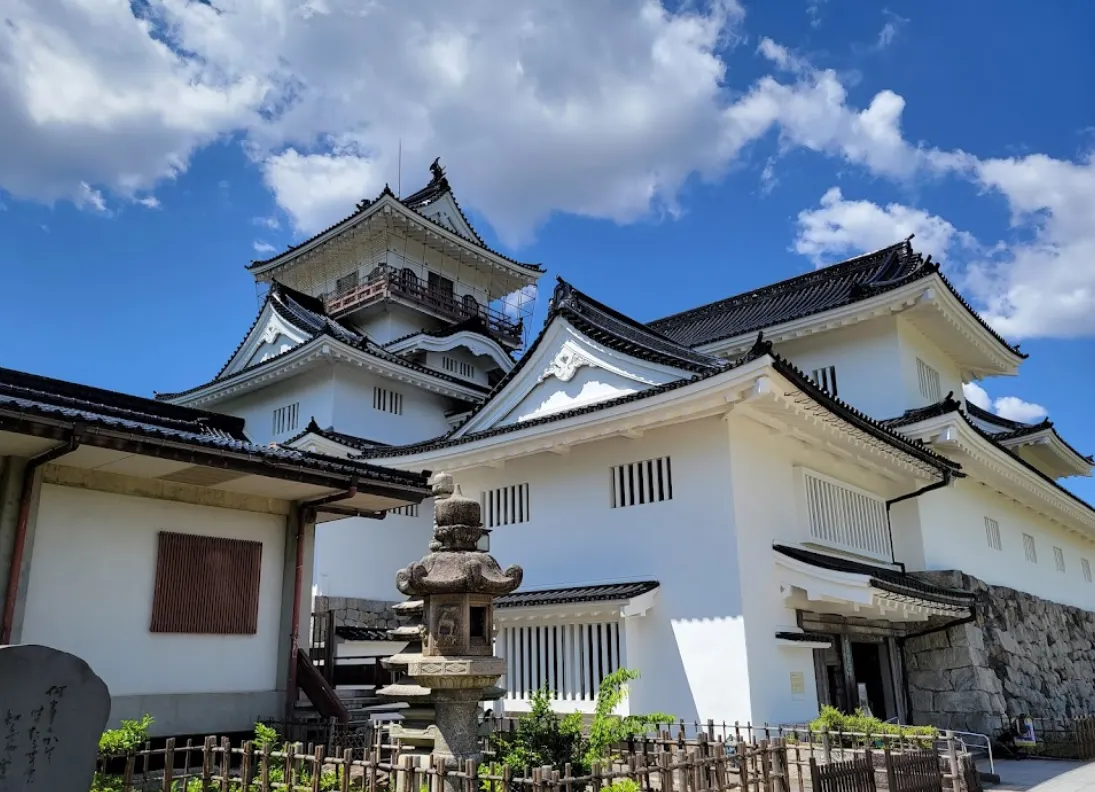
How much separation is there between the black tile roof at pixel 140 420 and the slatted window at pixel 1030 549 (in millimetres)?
20259

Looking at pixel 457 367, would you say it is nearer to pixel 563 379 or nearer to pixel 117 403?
pixel 563 379

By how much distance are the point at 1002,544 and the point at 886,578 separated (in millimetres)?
9926

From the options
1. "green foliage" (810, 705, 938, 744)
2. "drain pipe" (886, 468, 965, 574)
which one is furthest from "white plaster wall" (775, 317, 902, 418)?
"green foliage" (810, 705, 938, 744)

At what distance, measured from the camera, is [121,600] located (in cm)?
1105

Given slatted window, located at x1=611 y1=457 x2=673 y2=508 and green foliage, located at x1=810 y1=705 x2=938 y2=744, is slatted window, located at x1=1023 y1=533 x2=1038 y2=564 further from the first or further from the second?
slatted window, located at x1=611 y1=457 x2=673 y2=508

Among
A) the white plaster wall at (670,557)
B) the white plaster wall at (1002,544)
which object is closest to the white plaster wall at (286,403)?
the white plaster wall at (670,557)

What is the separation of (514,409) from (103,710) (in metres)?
13.4

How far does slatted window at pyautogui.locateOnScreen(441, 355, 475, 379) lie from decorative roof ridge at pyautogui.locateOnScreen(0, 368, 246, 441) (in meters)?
15.6

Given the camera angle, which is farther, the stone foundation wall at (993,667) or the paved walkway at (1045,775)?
the stone foundation wall at (993,667)

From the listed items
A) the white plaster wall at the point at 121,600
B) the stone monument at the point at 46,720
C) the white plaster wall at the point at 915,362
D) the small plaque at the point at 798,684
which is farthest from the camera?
the white plaster wall at the point at 915,362

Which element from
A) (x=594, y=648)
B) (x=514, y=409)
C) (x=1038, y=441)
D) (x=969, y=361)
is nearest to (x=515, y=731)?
(x=594, y=648)

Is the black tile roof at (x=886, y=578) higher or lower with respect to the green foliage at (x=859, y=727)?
higher

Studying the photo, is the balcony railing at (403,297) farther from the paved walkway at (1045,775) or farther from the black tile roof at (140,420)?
the paved walkway at (1045,775)

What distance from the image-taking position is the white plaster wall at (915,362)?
20359 millimetres
